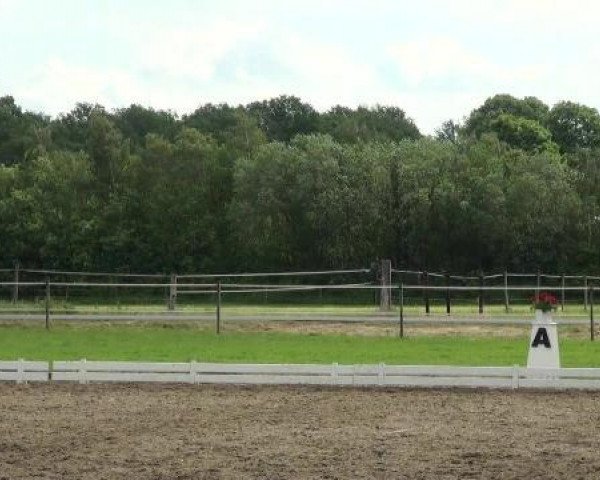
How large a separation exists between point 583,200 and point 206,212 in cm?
1769

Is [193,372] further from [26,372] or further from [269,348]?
[269,348]

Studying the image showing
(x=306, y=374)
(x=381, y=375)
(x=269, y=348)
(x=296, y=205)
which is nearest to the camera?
(x=381, y=375)

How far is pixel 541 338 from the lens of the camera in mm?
14812

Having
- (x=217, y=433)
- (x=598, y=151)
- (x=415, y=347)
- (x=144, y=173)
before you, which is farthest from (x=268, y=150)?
(x=217, y=433)

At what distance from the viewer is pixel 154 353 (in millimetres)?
18922

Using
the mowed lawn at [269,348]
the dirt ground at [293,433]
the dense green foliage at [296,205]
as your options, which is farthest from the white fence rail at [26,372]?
the dense green foliage at [296,205]

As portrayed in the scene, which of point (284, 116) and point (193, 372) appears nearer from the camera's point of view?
point (193, 372)

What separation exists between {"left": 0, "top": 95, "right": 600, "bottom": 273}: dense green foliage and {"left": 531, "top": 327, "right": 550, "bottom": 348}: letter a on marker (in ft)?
92.9

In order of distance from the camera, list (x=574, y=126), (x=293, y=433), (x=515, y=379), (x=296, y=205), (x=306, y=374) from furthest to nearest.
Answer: (x=574, y=126)
(x=296, y=205)
(x=306, y=374)
(x=515, y=379)
(x=293, y=433)

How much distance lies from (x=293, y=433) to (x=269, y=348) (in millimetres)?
9328

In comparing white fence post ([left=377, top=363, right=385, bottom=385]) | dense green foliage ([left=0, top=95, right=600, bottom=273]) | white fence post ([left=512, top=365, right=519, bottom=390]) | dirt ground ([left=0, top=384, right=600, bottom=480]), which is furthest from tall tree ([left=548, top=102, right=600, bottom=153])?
dirt ground ([left=0, top=384, right=600, bottom=480])

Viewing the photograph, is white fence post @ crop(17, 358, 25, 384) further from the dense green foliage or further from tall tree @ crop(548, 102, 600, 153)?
tall tree @ crop(548, 102, 600, 153)

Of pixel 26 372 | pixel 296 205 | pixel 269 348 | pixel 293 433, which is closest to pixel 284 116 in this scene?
pixel 296 205

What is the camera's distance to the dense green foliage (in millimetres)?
43594
